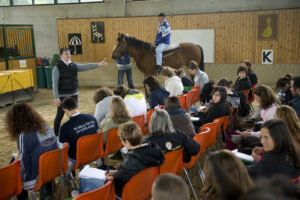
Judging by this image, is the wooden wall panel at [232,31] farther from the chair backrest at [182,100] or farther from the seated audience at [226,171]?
the seated audience at [226,171]

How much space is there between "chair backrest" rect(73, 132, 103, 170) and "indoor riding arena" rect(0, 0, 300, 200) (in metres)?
0.02

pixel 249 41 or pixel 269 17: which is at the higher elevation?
pixel 269 17

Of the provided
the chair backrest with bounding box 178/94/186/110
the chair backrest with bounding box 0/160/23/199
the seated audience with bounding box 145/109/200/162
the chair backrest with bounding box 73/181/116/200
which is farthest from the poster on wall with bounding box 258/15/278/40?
the chair backrest with bounding box 0/160/23/199

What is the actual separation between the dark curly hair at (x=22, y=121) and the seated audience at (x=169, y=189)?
1.93 m

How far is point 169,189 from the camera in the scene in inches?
63.8

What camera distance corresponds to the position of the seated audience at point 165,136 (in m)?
3.19

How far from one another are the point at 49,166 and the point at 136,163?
3.34 ft

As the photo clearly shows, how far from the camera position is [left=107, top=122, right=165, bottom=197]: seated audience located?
264 cm

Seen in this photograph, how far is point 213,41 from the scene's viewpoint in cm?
1134

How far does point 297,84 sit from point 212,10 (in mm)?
7783

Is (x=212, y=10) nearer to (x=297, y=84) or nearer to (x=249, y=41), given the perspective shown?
(x=249, y=41)

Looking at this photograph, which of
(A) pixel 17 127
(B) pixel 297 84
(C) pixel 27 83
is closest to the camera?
(A) pixel 17 127

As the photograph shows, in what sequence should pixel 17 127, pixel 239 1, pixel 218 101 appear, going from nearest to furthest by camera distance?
pixel 17 127 < pixel 218 101 < pixel 239 1

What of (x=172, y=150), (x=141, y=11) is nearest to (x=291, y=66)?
(x=141, y=11)
